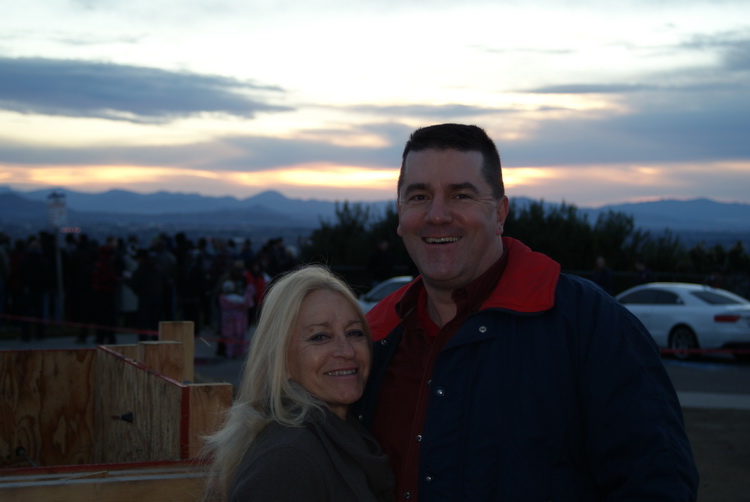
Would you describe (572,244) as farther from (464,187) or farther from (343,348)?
(343,348)

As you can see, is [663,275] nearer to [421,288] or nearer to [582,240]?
[582,240]

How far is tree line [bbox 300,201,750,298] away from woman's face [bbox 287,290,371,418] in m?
22.6

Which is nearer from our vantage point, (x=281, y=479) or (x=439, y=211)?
(x=281, y=479)

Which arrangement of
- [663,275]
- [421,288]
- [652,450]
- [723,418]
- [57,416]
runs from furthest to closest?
[663,275]
[723,418]
[57,416]
[421,288]
[652,450]

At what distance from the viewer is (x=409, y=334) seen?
9.81 ft

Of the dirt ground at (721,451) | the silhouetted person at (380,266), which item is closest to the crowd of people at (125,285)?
the silhouetted person at (380,266)

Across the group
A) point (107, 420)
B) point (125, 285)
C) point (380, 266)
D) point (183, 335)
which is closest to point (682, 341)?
point (380, 266)

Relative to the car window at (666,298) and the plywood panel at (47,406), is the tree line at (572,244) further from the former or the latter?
the plywood panel at (47,406)

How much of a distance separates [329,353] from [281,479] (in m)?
0.56

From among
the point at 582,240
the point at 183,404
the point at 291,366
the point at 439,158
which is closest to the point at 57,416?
the point at 183,404

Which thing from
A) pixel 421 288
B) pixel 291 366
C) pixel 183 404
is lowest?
pixel 183 404

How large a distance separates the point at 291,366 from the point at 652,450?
3.68 feet

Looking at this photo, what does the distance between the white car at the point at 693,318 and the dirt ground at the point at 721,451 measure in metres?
4.55

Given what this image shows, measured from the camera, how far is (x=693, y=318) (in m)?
15.2
